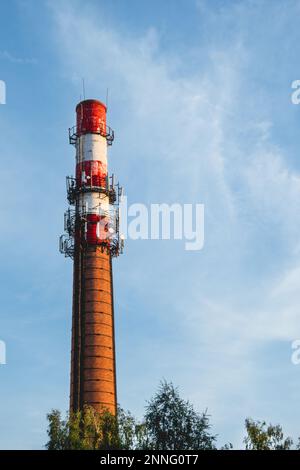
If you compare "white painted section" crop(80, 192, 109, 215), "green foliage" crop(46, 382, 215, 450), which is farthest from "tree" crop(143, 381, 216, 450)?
"white painted section" crop(80, 192, 109, 215)

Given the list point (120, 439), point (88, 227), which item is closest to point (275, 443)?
point (120, 439)

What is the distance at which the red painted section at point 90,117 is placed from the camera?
65.3m

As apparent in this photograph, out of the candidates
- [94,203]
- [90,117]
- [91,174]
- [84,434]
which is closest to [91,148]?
[91,174]

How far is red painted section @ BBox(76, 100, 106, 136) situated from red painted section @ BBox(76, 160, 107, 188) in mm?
3467

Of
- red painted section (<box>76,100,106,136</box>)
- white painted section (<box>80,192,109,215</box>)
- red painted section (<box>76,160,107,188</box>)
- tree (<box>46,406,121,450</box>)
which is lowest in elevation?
tree (<box>46,406,121,450</box>)

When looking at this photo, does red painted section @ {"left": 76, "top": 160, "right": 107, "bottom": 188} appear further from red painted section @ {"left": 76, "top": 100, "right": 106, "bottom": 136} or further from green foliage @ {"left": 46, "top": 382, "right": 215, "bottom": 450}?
green foliage @ {"left": 46, "top": 382, "right": 215, "bottom": 450}

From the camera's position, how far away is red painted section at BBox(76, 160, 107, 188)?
63.0m

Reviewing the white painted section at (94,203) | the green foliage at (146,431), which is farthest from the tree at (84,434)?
the white painted section at (94,203)

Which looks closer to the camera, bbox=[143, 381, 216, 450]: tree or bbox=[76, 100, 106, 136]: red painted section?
bbox=[143, 381, 216, 450]: tree

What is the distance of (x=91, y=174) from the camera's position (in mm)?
63094

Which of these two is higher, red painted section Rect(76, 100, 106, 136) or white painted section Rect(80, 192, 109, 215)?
red painted section Rect(76, 100, 106, 136)

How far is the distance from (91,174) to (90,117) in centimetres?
617

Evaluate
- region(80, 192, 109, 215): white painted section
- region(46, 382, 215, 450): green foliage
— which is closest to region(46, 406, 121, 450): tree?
region(46, 382, 215, 450): green foliage
